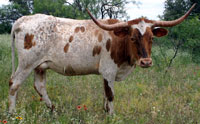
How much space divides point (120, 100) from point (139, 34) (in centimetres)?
219

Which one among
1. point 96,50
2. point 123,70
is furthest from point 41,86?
point 123,70

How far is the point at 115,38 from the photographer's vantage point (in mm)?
4391

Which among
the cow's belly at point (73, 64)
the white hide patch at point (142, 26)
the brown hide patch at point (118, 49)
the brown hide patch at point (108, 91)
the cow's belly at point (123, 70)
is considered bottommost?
the brown hide patch at point (108, 91)

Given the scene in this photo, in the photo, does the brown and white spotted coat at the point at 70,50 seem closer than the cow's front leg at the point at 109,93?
Yes

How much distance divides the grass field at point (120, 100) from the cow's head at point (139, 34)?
1.17 meters

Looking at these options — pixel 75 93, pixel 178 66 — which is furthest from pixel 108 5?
pixel 75 93

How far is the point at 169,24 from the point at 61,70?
2398mm

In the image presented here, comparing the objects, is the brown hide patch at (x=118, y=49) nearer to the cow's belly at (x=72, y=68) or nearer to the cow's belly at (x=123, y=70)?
the cow's belly at (x=123, y=70)

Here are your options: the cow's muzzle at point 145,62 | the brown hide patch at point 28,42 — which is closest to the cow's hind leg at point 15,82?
the brown hide patch at point 28,42

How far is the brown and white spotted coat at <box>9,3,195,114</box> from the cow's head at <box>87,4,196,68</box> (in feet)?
0.22

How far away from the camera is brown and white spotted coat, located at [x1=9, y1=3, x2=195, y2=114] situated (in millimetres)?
4344

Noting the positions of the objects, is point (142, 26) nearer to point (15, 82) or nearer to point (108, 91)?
point (108, 91)

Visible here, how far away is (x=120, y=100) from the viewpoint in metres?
5.50

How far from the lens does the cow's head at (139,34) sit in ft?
12.5
